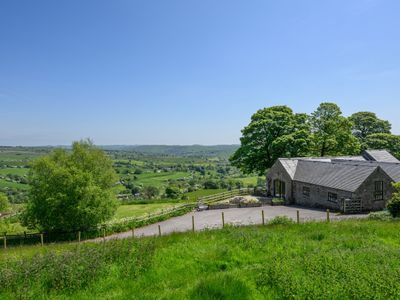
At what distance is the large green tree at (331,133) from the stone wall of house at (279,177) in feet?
39.5

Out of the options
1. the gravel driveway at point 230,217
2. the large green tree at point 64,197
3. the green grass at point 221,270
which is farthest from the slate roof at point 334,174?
the large green tree at point 64,197

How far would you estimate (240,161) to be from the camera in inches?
1825

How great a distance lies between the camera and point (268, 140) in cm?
4512

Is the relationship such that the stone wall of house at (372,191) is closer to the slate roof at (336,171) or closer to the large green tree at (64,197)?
the slate roof at (336,171)

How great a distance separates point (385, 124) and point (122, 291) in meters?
62.4

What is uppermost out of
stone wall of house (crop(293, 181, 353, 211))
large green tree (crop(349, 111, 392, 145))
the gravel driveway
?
large green tree (crop(349, 111, 392, 145))

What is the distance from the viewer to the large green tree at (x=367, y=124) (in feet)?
187

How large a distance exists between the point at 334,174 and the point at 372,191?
4.09 meters

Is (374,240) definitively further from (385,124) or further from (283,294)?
(385,124)

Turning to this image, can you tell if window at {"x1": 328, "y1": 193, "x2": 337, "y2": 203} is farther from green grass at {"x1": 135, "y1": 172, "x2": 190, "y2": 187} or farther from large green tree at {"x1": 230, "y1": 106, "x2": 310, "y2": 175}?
green grass at {"x1": 135, "y1": 172, "x2": 190, "y2": 187}

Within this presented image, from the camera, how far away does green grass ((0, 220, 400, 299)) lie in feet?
23.4

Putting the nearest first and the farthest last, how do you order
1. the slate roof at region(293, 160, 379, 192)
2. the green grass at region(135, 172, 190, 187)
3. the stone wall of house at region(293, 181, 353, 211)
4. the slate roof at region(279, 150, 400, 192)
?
the slate roof at region(293, 160, 379, 192)
the slate roof at region(279, 150, 400, 192)
the stone wall of house at region(293, 181, 353, 211)
the green grass at region(135, 172, 190, 187)

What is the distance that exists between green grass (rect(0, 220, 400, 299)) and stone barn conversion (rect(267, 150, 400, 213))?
1705 cm

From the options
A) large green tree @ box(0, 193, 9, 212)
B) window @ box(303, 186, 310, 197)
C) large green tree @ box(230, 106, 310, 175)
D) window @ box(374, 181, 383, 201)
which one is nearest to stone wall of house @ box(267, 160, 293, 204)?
window @ box(303, 186, 310, 197)
